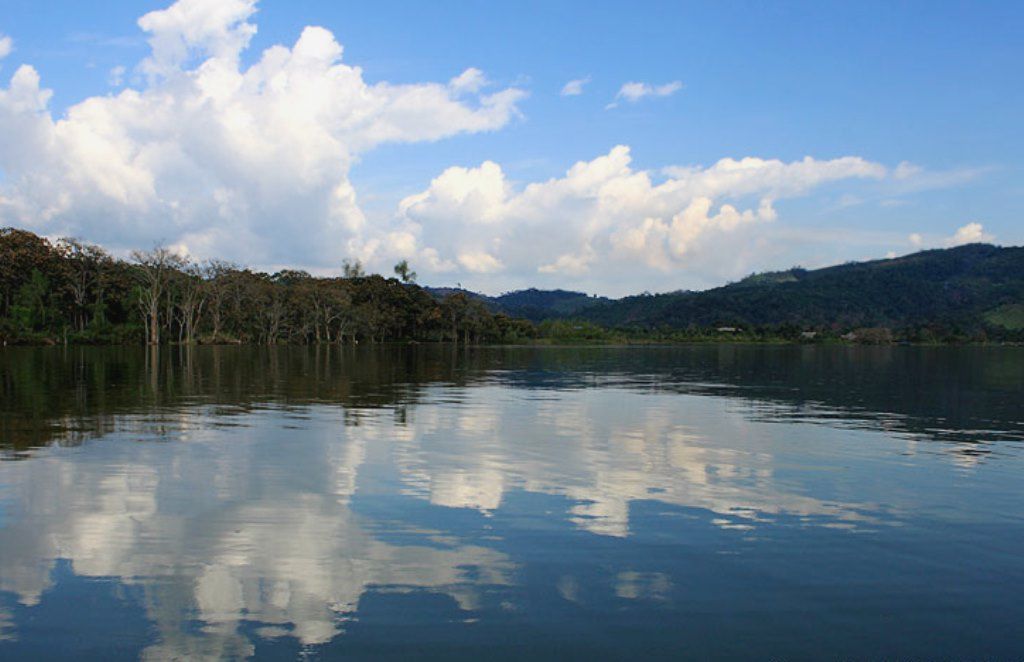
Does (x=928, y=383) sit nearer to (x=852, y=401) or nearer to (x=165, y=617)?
(x=852, y=401)

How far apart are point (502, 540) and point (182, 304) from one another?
126 metres

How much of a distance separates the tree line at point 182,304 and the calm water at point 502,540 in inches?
3878

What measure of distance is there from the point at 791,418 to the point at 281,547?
2147cm

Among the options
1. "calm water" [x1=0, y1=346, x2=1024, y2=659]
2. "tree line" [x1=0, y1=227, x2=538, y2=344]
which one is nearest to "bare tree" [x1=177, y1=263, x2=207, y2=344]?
"tree line" [x1=0, y1=227, x2=538, y2=344]

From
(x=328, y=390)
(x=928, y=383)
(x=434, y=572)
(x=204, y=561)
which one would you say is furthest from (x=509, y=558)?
(x=928, y=383)

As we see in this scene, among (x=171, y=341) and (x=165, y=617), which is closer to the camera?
(x=165, y=617)

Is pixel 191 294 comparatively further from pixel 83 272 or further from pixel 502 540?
pixel 502 540

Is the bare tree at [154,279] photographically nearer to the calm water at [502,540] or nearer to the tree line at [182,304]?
the tree line at [182,304]

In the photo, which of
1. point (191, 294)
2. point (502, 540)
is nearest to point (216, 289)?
point (191, 294)

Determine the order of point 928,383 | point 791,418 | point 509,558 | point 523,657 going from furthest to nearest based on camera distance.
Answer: point 928,383
point 791,418
point 509,558
point 523,657

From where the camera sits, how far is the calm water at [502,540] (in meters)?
7.46

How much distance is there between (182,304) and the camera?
406 ft

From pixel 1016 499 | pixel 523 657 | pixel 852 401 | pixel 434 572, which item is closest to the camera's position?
pixel 523 657

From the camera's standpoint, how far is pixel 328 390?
3644 centimetres
